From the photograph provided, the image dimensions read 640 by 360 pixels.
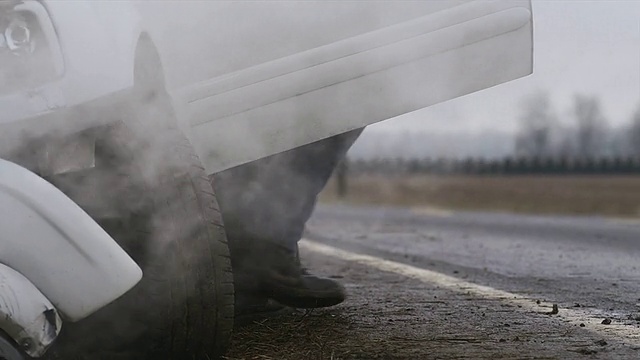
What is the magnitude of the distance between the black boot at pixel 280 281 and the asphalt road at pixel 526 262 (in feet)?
1.87

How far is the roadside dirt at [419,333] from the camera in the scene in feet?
9.89

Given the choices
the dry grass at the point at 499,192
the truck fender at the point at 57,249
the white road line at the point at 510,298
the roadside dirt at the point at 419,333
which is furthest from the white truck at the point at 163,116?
the dry grass at the point at 499,192

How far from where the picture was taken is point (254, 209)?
419 centimetres

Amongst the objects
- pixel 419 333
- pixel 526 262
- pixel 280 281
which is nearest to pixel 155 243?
pixel 419 333

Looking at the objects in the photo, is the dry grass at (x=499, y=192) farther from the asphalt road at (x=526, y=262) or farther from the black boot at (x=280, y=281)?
the black boot at (x=280, y=281)

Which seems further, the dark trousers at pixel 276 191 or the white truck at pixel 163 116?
the dark trousers at pixel 276 191

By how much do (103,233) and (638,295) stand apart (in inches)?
102

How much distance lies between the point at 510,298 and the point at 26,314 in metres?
2.39

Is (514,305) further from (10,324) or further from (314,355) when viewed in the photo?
(10,324)

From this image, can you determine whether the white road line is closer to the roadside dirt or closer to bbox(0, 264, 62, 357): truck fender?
the roadside dirt

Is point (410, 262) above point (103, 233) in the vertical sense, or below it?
below

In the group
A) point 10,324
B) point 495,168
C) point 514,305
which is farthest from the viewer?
point 495,168

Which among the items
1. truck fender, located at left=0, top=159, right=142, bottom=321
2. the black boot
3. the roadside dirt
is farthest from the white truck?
the black boot

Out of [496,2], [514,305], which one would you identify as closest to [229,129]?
[496,2]
